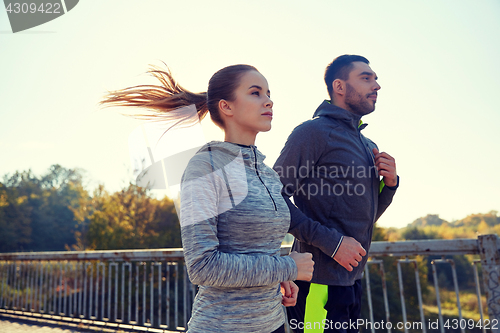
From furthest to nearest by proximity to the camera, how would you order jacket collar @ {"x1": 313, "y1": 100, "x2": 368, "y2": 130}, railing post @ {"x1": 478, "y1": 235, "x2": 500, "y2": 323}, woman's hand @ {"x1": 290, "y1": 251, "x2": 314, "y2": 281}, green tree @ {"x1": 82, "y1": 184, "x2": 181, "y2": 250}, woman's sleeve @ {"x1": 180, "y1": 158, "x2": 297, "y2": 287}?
green tree @ {"x1": 82, "y1": 184, "x2": 181, "y2": 250}, railing post @ {"x1": 478, "y1": 235, "x2": 500, "y2": 323}, jacket collar @ {"x1": 313, "y1": 100, "x2": 368, "y2": 130}, woman's hand @ {"x1": 290, "y1": 251, "x2": 314, "y2": 281}, woman's sleeve @ {"x1": 180, "y1": 158, "x2": 297, "y2": 287}

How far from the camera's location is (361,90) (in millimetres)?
2426

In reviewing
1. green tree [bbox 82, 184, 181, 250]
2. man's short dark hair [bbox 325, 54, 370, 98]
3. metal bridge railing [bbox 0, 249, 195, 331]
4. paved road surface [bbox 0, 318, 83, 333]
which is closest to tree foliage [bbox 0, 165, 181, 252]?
green tree [bbox 82, 184, 181, 250]

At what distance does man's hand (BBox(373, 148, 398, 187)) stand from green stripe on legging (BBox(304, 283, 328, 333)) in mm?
781

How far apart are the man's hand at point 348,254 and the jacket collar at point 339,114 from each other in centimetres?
85

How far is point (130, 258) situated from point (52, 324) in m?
2.10

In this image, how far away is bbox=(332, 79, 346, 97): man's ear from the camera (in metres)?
2.47

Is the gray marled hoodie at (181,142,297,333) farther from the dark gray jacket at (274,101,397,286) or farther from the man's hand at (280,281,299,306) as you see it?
the dark gray jacket at (274,101,397,286)

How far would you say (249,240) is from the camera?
1363 millimetres

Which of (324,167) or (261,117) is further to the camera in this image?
(324,167)

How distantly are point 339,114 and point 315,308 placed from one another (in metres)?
1.22

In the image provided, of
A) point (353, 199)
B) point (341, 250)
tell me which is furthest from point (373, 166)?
point (341, 250)

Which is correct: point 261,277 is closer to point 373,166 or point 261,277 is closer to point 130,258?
point 373,166

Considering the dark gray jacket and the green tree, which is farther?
the green tree

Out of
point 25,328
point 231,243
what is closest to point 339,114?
point 231,243
